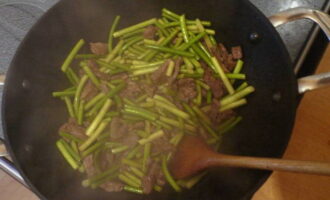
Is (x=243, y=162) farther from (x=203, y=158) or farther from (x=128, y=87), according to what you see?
(x=128, y=87)

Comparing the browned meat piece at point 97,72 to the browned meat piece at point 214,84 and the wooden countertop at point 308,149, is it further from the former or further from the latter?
the wooden countertop at point 308,149

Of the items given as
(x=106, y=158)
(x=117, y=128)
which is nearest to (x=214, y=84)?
(x=117, y=128)

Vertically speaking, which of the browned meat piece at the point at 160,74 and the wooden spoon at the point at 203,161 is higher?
the browned meat piece at the point at 160,74

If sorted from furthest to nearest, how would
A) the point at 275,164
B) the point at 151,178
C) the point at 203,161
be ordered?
the point at 151,178 → the point at 203,161 → the point at 275,164

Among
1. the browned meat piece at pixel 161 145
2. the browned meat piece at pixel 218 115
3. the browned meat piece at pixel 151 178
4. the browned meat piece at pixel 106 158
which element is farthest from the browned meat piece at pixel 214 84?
the browned meat piece at pixel 106 158

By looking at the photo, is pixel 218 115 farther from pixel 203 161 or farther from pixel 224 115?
pixel 203 161

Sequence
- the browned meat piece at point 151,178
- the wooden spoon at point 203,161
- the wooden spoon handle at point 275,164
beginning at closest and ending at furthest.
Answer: the wooden spoon handle at point 275,164, the wooden spoon at point 203,161, the browned meat piece at point 151,178
